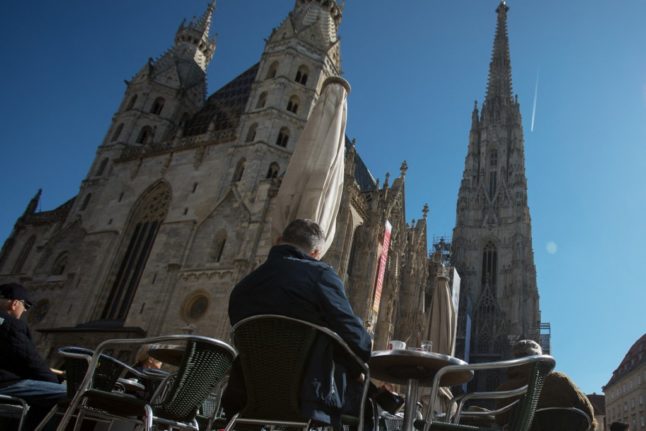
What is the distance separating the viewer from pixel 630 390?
38.0 m

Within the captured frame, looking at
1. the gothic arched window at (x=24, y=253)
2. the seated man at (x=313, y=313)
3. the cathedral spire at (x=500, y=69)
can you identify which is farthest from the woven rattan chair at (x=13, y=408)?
the cathedral spire at (x=500, y=69)

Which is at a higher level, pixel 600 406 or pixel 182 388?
pixel 600 406

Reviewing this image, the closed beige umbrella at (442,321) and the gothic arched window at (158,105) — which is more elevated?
the gothic arched window at (158,105)

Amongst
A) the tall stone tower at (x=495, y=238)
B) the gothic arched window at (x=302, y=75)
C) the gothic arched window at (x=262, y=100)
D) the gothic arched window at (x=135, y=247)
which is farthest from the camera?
the tall stone tower at (x=495, y=238)

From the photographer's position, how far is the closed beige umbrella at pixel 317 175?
5.82 metres

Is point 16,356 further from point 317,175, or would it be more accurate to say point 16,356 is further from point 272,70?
point 272,70

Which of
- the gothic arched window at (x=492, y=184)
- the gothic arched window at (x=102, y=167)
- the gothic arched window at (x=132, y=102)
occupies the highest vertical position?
the gothic arched window at (x=492, y=184)

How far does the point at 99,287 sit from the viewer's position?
847 inches

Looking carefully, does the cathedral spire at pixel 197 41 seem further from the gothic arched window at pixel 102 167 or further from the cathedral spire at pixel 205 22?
Answer: the gothic arched window at pixel 102 167

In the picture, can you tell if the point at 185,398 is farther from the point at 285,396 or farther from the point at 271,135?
the point at 271,135

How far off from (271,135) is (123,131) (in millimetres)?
9360

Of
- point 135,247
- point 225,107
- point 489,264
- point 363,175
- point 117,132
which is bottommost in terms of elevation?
point 135,247

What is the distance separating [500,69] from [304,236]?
212ft

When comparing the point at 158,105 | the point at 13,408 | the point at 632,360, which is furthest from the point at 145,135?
the point at 632,360
